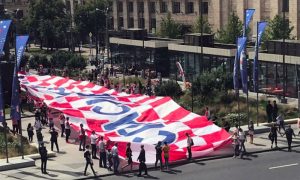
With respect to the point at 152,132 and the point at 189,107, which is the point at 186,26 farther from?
the point at 152,132

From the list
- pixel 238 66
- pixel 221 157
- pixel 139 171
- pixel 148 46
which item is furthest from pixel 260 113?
pixel 148 46

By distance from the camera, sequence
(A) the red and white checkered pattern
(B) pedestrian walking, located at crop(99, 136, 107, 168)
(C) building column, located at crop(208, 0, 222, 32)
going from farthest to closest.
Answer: (C) building column, located at crop(208, 0, 222, 32), (A) the red and white checkered pattern, (B) pedestrian walking, located at crop(99, 136, 107, 168)

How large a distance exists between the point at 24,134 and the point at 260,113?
53.4ft

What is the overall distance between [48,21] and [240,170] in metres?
79.3

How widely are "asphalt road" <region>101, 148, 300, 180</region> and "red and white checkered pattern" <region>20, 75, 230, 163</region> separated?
1.42m

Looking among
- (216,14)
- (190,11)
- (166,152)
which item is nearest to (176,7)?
(190,11)

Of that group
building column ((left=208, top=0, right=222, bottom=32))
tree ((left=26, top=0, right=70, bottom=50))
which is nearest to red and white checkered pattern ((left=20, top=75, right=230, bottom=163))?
building column ((left=208, top=0, right=222, bottom=32))

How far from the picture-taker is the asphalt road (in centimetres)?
2930

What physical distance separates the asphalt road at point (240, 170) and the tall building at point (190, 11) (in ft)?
147

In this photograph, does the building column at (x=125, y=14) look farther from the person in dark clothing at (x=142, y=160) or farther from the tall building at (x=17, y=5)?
the person in dark clothing at (x=142, y=160)

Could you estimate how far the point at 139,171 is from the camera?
99.2ft

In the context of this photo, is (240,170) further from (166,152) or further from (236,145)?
(166,152)

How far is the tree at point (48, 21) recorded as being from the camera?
10488cm

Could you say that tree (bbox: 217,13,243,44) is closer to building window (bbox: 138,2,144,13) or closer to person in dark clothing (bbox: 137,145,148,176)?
building window (bbox: 138,2,144,13)
